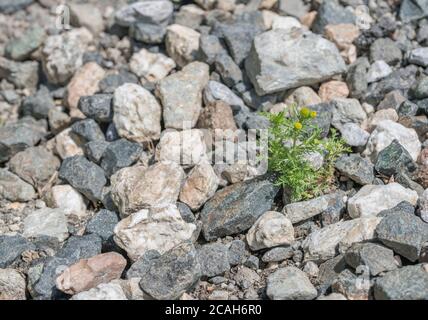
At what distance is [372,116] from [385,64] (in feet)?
1.83

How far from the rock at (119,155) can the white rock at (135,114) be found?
99mm

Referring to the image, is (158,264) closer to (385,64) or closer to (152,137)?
(152,137)

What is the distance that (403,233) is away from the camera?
4211mm

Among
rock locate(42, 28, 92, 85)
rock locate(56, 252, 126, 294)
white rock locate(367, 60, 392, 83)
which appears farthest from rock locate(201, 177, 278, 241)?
rock locate(42, 28, 92, 85)

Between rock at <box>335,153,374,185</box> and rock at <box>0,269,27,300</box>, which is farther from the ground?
rock at <box>335,153,374,185</box>

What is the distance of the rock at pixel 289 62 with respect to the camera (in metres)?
5.56

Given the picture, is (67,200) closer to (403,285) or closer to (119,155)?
(119,155)

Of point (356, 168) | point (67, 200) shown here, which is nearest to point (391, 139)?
point (356, 168)

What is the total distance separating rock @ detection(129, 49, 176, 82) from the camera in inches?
240

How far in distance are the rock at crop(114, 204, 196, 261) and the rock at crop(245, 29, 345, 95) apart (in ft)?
5.22

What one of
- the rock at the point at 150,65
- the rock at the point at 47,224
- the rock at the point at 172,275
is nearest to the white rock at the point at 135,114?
the rock at the point at 150,65

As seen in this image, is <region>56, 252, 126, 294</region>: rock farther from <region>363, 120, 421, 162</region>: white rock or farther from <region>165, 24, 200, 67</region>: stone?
<region>165, 24, 200, 67</region>: stone

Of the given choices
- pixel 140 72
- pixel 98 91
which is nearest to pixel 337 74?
pixel 140 72

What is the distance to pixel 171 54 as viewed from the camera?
6195mm
